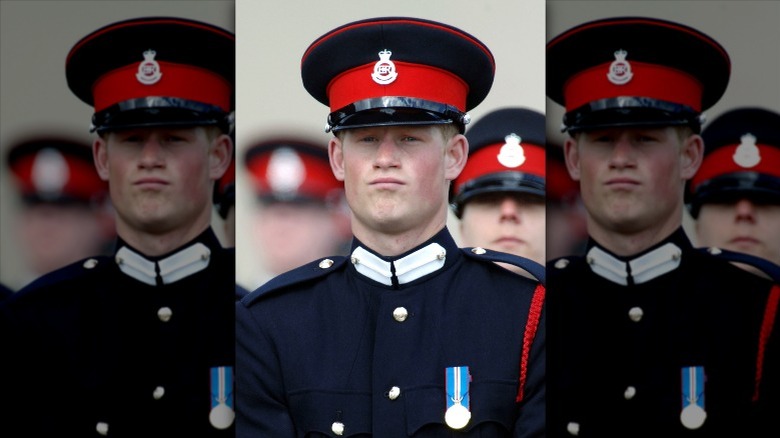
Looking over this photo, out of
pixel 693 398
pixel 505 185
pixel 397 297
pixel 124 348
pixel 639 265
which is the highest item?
pixel 505 185

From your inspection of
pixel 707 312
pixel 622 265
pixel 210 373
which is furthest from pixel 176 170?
pixel 707 312

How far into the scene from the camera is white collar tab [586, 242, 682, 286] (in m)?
3.71

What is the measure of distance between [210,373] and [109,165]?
3.26ft

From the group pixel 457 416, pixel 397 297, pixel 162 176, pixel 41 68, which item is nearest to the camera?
pixel 457 416

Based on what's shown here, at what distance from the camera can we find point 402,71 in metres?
3.59

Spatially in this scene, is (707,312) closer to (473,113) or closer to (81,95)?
(473,113)

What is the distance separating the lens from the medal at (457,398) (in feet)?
11.2

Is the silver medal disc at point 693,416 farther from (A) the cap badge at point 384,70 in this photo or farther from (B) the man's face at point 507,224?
(A) the cap badge at point 384,70

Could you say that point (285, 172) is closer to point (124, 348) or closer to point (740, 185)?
point (124, 348)

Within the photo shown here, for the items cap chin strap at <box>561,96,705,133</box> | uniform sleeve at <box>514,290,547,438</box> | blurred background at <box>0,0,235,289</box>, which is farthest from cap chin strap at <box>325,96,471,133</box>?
uniform sleeve at <box>514,290,547,438</box>

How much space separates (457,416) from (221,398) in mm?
1016

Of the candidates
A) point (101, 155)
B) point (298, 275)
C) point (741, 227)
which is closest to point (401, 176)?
point (298, 275)

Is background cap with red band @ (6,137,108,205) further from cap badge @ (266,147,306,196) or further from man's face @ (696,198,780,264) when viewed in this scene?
man's face @ (696,198,780,264)

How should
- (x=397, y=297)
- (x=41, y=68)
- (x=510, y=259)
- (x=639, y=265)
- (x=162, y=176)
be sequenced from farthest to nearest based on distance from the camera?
(x=41, y=68) < (x=162, y=176) < (x=639, y=265) < (x=510, y=259) < (x=397, y=297)
